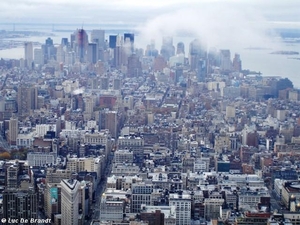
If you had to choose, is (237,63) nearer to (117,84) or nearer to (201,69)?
(201,69)

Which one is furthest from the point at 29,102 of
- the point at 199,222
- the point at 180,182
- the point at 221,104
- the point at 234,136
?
the point at 199,222

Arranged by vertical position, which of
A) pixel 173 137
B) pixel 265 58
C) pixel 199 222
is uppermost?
pixel 265 58

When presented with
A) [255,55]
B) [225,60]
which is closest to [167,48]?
[225,60]

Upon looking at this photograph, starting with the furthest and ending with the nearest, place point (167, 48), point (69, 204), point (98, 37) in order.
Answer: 1. point (98, 37)
2. point (167, 48)
3. point (69, 204)

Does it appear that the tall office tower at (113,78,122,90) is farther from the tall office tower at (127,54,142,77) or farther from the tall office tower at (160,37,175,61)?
the tall office tower at (160,37,175,61)

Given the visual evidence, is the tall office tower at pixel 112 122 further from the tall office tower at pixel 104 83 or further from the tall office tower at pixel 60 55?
the tall office tower at pixel 60 55

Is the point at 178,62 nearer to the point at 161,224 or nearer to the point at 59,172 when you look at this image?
the point at 59,172

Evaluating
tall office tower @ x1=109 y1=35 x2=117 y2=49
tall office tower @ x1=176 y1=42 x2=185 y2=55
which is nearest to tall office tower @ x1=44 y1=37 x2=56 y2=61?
tall office tower @ x1=109 y1=35 x2=117 y2=49
